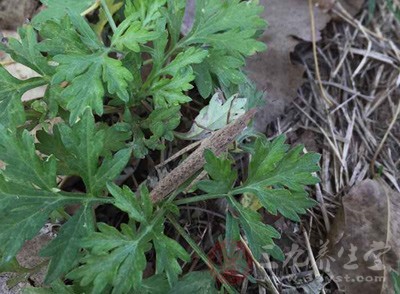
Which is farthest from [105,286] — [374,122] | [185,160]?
[374,122]

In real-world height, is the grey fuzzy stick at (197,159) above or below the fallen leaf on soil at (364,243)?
above

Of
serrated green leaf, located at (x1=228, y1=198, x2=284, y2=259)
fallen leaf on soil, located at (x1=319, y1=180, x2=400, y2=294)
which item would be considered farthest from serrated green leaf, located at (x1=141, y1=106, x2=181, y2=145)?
fallen leaf on soil, located at (x1=319, y1=180, x2=400, y2=294)

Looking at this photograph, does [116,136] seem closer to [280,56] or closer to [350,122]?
[280,56]

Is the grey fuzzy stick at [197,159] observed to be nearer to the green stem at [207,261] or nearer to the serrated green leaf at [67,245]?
the green stem at [207,261]

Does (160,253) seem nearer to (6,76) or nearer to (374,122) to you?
(6,76)

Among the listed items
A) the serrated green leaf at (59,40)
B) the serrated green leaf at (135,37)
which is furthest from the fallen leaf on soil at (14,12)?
the serrated green leaf at (135,37)

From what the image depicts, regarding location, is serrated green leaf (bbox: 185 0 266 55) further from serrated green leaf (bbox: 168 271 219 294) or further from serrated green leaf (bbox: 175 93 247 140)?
serrated green leaf (bbox: 168 271 219 294)

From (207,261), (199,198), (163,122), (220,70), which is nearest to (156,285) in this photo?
(207,261)

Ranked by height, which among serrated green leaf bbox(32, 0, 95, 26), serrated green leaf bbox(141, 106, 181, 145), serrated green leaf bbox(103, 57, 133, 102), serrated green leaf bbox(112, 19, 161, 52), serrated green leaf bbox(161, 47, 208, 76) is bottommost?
serrated green leaf bbox(141, 106, 181, 145)
